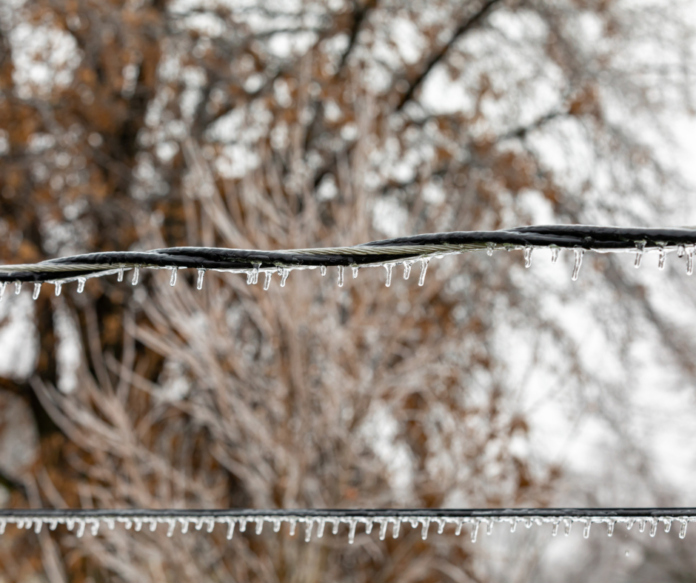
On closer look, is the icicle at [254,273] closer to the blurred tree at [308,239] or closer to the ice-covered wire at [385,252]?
the ice-covered wire at [385,252]

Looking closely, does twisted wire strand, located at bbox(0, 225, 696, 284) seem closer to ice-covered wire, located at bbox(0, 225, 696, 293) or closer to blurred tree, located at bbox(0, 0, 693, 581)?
ice-covered wire, located at bbox(0, 225, 696, 293)

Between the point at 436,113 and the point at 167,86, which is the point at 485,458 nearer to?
the point at 436,113

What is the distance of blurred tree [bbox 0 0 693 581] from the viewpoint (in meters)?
4.19

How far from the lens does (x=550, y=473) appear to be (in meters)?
4.36

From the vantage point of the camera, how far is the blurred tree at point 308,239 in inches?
165

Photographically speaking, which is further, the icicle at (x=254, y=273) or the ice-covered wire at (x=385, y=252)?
the icicle at (x=254, y=273)

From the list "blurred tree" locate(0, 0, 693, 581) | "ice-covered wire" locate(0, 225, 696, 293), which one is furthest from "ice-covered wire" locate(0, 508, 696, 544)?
"blurred tree" locate(0, 0, 693, 581)

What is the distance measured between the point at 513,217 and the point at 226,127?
2.90 meters

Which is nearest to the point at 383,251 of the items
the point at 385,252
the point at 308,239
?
the point at 385,252

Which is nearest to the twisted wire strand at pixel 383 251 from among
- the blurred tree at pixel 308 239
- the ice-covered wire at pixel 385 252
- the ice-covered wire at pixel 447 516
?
the ice-covered wire at pixel 385 252

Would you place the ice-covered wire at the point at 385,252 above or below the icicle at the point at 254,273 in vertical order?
above

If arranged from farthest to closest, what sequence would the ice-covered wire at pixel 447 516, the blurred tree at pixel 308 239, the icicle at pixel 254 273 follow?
the blurred tree at pixel 308 239 → the ice-covered wire at pixel 447 516 → the icicle at pixel 254 273

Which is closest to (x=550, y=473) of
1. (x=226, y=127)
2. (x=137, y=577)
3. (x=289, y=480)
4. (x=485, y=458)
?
(x=485, y=458)

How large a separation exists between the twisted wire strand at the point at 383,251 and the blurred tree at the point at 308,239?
2951mm
